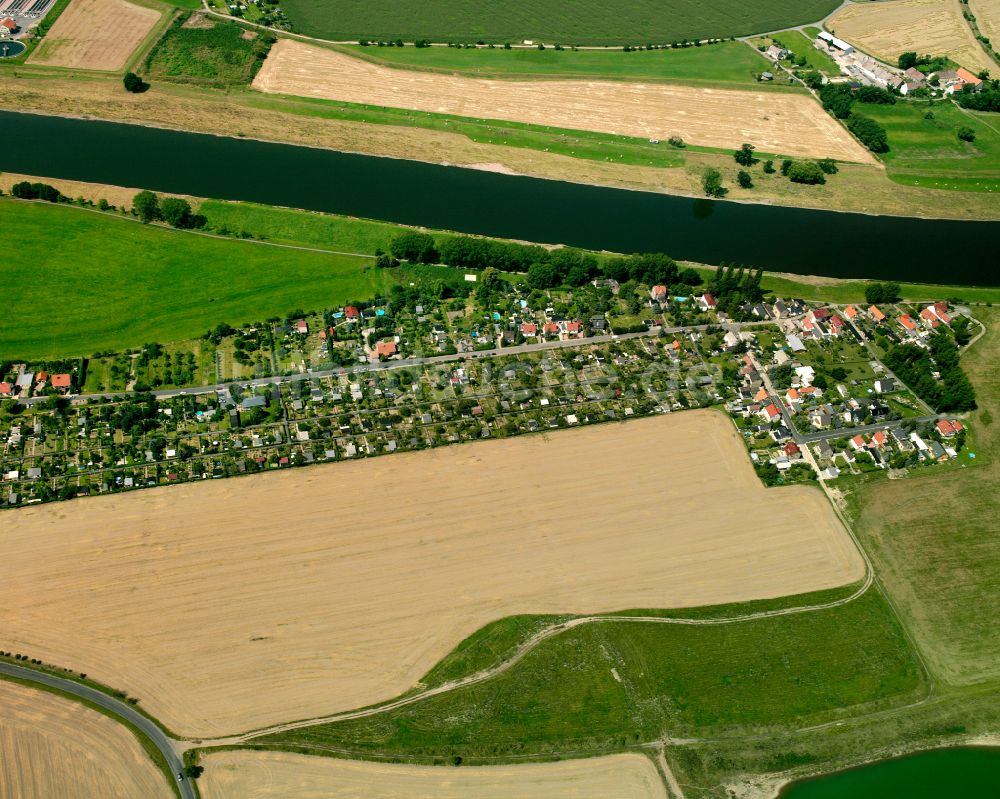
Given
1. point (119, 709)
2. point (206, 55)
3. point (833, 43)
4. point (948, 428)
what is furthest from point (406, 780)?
point (833, 43)

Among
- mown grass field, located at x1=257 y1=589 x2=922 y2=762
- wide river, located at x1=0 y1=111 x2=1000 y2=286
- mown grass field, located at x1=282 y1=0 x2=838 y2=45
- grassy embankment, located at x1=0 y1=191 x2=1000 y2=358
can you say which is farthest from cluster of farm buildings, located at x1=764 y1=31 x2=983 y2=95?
mown grass field, located at x1=257 y1=589 x2=922 y2=762

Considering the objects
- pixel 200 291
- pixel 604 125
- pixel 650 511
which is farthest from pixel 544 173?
pixel 650 511

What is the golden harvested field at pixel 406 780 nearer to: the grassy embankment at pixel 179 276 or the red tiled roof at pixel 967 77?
the grassy embankment at pixel 179 276

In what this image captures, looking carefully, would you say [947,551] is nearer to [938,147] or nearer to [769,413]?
[769,413]

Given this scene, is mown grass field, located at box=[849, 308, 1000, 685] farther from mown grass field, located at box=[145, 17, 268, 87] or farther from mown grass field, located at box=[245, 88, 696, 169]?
mown grass field, located at box=[145, 17, 268, 87]

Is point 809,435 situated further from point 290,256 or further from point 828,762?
point 290,256
